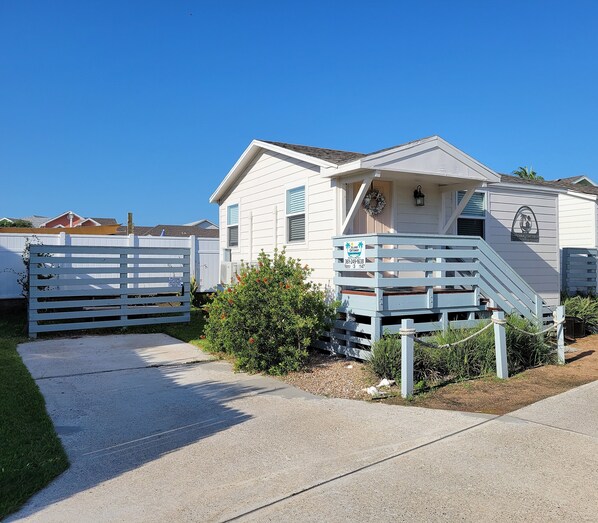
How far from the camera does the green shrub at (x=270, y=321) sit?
24.5 feet

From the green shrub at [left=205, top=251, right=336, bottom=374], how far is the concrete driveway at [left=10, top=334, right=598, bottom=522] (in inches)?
29.3

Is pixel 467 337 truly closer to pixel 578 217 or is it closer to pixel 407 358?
pixel 407 358

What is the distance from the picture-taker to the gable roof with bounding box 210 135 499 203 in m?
8.18

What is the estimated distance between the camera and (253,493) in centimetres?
361

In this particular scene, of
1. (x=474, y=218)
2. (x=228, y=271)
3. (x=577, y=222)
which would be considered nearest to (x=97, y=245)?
(x=228, y=271)

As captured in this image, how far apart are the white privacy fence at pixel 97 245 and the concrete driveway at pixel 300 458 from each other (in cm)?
739

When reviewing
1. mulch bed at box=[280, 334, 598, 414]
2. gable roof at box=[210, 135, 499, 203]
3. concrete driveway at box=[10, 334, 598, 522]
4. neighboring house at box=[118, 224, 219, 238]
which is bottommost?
concrete driveway at box=[10, 334, 598, 522]

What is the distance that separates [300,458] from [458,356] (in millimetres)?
3594

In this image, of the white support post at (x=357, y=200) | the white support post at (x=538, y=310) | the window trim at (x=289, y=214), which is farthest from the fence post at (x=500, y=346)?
the window trim at (x=289, y=214)

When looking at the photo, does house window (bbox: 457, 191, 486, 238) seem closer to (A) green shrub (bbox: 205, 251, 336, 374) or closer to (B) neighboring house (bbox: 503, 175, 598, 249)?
(B) neighboring house (bbox: 503, 175, 598, 249)

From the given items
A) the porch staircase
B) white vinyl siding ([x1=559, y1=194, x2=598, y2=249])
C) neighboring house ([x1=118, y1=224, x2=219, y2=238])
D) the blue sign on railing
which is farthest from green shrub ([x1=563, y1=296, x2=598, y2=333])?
neighboring house ([x1=118, y1=224, x2=219, y2=238])

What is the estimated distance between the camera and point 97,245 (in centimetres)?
1530

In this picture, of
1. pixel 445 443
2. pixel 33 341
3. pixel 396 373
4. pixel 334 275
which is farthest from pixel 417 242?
pixel 33 341

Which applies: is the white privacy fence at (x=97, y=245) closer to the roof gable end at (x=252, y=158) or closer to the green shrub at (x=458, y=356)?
the roof gable end at (x=252, y=158)
